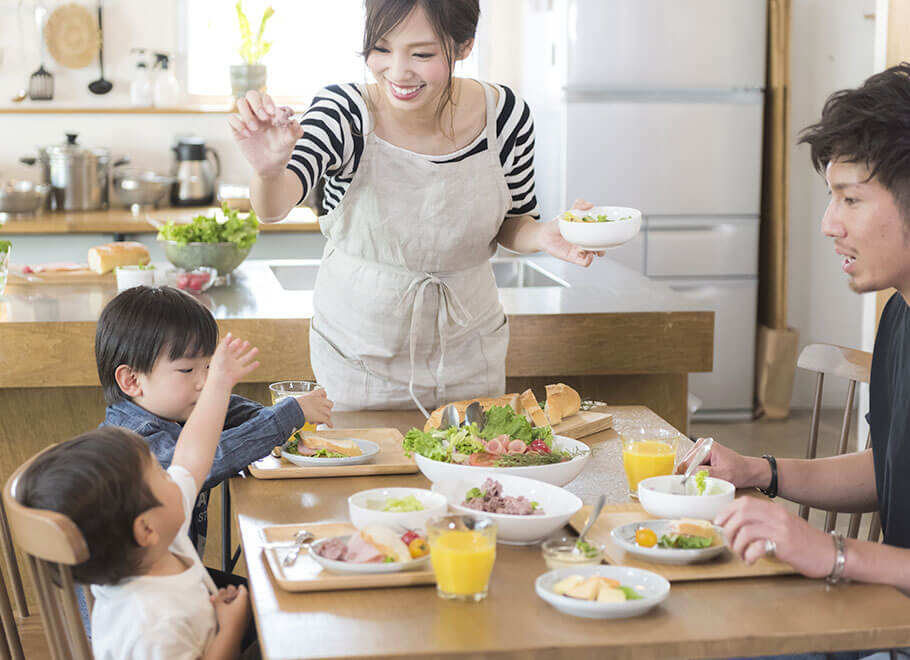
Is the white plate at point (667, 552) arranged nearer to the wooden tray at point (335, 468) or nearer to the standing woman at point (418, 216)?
the wooden tray at point (335, 468)

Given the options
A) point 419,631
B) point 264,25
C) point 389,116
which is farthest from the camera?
point 264,25

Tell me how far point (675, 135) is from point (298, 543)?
3.58 meters

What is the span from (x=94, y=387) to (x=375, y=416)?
3.12ft

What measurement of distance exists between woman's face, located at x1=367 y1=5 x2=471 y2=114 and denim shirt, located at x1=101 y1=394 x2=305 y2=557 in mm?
534

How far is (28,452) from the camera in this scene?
8.57 ft

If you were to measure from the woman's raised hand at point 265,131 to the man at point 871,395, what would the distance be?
0.75m

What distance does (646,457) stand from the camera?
154 cm

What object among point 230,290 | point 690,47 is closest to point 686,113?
point 690,47

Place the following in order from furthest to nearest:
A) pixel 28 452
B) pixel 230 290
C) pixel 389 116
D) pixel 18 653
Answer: pixel 230 290, pixel 28 452, pixel 389 116, pixel 18 653

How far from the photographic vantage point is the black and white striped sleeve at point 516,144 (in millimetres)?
2004

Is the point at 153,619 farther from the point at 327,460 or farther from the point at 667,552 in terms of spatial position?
the point at 667,552

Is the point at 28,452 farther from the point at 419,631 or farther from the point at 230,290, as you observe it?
the point at 419,631

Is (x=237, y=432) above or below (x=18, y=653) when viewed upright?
above

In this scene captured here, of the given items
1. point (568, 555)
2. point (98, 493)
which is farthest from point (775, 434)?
point (98, 493)
